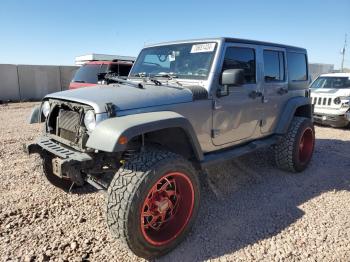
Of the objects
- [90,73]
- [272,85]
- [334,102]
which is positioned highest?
[90,73]

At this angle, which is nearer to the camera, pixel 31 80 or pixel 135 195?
pixel 135 195

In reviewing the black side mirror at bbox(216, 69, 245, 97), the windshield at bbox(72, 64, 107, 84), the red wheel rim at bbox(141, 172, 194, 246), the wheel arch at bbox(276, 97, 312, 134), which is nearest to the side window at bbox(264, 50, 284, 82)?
the wheel arch at bbox(276, 97, 312, 134)

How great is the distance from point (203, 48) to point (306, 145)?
282 cm

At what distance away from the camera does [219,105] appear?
3436 mm

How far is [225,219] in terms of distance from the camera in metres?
3.36

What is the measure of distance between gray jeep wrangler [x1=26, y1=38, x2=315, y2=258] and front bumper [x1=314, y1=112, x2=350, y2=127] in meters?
4.57

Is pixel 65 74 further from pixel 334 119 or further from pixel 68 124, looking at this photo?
pixel 68 124

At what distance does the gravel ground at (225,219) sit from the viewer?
275cm

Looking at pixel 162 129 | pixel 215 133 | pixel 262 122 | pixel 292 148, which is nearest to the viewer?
pixel 162 129

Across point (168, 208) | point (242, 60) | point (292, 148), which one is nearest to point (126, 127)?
point (168, 208)

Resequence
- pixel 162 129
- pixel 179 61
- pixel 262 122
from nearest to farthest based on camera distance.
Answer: pixel 162 129
pixel 179 61
pixel 262 122

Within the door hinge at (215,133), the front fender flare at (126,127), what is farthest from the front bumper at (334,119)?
the front fender flare at (126,127)

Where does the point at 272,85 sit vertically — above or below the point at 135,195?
above

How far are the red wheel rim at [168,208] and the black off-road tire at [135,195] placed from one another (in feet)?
0.27
